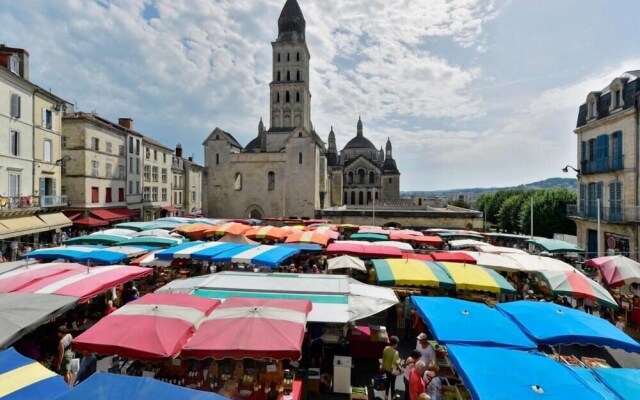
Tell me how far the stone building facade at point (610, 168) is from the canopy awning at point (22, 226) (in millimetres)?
32552

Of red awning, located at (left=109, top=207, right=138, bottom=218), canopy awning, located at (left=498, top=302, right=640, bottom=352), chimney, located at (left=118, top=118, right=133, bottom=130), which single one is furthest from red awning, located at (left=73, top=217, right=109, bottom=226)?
canopy awning, located at (left=498, top=302, right=640, bottom=352)

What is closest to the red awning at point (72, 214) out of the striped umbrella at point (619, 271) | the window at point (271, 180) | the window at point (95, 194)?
the window at point (95, 194)

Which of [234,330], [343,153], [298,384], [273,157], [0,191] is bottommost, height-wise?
[298,384]

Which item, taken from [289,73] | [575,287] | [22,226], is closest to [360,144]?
[289,73]

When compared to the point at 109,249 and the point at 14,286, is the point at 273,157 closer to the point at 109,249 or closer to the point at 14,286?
the point at 109,249

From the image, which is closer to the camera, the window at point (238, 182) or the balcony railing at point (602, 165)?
the balcony railing at point (602, 165)

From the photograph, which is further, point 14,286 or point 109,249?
point 109,249

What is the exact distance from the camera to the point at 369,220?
109 feet

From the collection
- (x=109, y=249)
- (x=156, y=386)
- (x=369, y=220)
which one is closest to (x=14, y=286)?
(x=109, y=249)

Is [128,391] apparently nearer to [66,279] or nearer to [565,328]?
[66,279]

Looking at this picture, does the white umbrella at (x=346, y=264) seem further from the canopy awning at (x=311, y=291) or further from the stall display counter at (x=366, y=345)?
the stall display counter at (x=366, y=345)

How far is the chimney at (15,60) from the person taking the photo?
70.5 ft

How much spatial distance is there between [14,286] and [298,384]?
7.19 metres

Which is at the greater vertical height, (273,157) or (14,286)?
(273,157)
